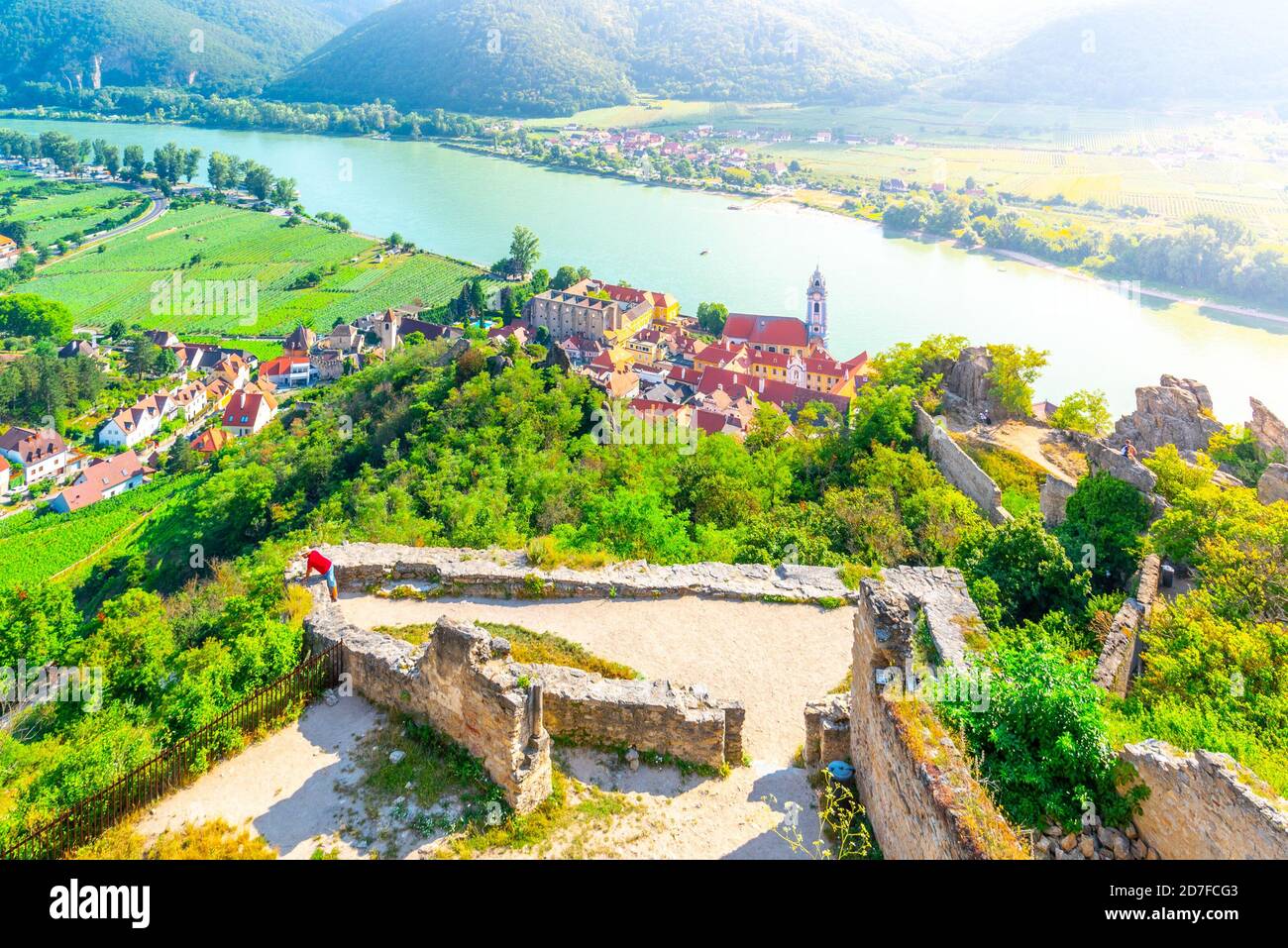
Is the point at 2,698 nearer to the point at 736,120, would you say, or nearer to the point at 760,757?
the point at 760,757

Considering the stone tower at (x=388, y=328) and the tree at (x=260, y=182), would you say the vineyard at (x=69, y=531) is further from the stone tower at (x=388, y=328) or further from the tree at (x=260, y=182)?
the tree at (x=260, y=182)

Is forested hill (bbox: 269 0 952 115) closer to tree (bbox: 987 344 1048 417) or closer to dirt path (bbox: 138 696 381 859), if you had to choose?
tree (bbox: 987 344 1048 417)

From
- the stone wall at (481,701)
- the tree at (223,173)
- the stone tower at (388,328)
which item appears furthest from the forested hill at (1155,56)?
the stone wall at (481,701)

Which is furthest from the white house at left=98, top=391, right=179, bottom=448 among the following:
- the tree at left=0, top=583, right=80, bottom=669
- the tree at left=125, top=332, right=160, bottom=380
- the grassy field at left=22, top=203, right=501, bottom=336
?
the tree at left=0, top=583, right=80, bottom=669

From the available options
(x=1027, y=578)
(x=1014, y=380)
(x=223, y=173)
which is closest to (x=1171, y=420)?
(x=1014, y=380)

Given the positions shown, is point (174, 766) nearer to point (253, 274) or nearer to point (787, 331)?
point (787, 331)
